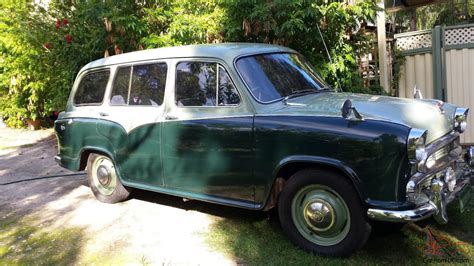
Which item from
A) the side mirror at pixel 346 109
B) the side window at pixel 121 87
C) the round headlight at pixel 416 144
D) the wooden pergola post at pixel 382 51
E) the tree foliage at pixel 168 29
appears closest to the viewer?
the round headlight at pixel 416 144

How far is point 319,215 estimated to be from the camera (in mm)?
4109

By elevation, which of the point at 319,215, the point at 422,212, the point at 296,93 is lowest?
the point at 319,215

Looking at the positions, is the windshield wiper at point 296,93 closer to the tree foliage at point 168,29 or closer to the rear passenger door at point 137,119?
the rear passenger door at point 137,119

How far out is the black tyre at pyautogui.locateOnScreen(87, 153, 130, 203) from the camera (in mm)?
5965

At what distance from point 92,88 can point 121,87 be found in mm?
626

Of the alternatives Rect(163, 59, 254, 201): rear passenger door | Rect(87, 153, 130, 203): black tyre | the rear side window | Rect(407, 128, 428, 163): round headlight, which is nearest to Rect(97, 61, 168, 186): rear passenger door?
the rear side window

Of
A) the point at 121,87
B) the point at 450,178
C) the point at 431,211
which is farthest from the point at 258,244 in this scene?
the point at 121,87

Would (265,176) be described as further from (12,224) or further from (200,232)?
(12,224)

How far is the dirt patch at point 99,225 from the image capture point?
4.48 meters

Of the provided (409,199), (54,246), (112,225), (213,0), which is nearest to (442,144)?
(409,199)

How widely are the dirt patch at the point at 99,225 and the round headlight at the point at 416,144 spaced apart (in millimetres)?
1798

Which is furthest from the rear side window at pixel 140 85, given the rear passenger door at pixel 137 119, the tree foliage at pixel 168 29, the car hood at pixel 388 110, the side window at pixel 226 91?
the tree foliage at pixel 168 29

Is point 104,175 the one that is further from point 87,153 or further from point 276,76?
→ point 276,76

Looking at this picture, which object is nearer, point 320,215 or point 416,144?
point 416,144
